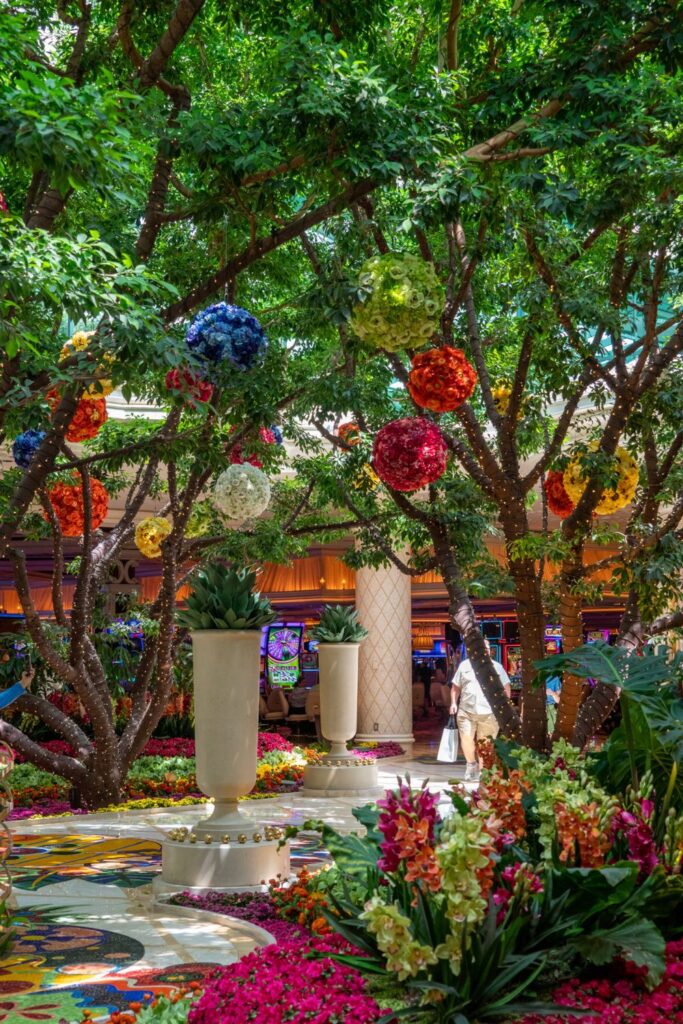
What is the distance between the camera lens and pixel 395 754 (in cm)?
1468

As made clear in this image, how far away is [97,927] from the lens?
18.3 ft

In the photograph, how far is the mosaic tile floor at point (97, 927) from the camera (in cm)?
438

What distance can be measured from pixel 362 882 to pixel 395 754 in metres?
11.2

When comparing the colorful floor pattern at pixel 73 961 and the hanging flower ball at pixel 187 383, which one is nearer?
the colorful floor pattern at pixel 73 961

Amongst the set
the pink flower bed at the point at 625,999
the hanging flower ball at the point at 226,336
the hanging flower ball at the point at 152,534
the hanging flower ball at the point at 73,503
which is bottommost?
the pink flower bed at the point at 625,999

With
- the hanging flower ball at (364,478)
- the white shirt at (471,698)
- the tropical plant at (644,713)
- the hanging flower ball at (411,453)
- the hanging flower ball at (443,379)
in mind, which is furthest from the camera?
the white shirt at (471,698)

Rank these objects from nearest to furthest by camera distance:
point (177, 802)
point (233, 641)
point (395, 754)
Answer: point (233, 641)
point (177, 802)
point (395, 754)

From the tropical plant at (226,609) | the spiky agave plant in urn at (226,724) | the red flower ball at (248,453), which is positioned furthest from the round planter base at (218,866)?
the red flower ball at (248,453)

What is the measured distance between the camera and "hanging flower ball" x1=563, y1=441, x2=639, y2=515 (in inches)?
231

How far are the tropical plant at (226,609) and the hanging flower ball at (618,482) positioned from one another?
195cm

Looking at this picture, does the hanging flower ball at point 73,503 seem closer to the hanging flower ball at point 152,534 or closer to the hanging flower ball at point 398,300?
the hanging flower ball at point 152,534

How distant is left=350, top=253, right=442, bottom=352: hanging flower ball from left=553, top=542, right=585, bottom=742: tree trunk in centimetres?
190

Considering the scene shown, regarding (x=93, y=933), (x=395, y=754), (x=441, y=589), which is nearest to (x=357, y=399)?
(x=93, y=933)

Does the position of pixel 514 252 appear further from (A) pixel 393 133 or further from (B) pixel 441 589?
(B) pixel 441 589
